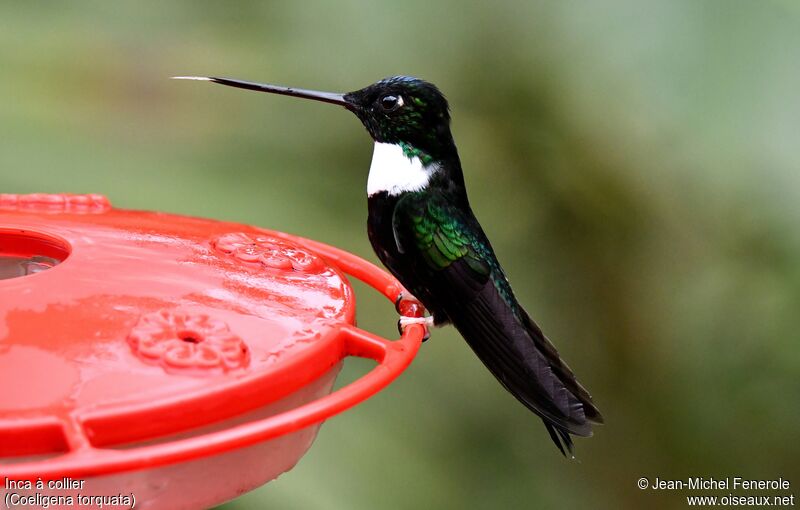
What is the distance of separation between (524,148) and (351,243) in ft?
2.07

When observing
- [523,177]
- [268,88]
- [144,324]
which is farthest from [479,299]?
[144,324]

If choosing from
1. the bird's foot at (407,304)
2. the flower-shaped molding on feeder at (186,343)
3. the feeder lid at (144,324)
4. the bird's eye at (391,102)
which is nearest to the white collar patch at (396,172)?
the bird's eye at (391,102)

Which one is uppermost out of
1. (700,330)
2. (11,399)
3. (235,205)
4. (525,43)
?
(525,43)

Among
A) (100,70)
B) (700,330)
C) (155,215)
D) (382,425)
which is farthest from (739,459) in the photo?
(100,70)

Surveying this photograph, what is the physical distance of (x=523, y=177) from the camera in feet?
10.4

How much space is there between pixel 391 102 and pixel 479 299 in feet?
1.96

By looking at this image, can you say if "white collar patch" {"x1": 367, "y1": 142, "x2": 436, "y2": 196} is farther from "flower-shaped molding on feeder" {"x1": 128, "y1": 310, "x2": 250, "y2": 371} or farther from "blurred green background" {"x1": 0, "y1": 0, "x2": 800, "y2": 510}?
"flower-shaped molding on feeder" {"x1": 128, "y1": 310, "x2": 250, "y2": 371}

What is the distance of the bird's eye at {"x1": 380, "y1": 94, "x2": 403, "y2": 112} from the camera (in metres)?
2.69

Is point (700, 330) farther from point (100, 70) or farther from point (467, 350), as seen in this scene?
point (100, 70)

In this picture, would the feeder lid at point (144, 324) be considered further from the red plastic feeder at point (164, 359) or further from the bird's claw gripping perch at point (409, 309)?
the bird's claw gripping perch at point (409, 309)

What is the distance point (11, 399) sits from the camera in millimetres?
1323

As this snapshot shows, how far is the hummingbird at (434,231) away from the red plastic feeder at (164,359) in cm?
53

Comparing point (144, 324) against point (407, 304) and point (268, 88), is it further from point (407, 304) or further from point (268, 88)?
point (407, 304)

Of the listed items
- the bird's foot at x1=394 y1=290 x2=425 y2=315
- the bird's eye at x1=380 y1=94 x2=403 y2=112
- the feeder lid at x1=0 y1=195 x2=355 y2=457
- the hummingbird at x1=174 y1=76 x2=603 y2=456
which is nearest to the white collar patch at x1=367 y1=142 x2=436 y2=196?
the hummingbird at x1=174 y1=76 x2=603 y2=456
